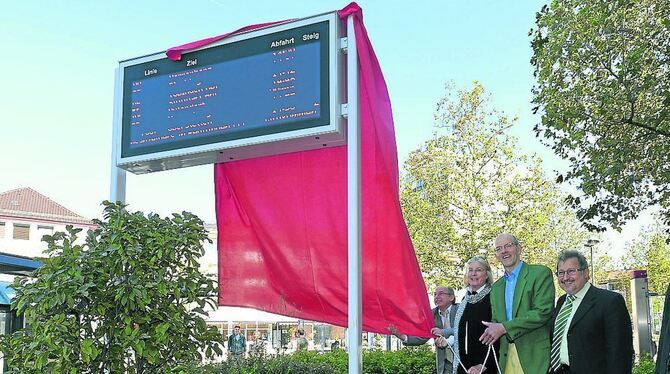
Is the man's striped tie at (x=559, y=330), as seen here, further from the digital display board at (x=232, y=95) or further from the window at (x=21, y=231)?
the window at (x=21, y=231)

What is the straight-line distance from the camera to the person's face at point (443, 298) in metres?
8.21

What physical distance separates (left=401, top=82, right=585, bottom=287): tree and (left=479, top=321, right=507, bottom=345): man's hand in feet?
64.3

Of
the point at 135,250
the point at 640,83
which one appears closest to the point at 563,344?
the point at 135,250

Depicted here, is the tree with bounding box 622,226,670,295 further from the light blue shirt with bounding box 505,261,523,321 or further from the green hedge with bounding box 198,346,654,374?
the light blue shirt with bounding box 505,261,523,321

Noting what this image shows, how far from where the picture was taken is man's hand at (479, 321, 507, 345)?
220 inches

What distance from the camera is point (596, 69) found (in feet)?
42.8

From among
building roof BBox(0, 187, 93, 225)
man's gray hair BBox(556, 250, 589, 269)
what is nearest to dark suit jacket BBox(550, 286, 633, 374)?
man's gray hair BBox(556, 250, 589, 269)

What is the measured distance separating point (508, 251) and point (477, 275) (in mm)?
499

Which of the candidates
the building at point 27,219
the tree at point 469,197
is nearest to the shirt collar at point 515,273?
the tree at point 469,197

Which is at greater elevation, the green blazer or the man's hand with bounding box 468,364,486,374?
the green blazer

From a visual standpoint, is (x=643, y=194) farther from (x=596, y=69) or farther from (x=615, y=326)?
(x=615, y=326)

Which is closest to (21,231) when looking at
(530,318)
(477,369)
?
(477,369)

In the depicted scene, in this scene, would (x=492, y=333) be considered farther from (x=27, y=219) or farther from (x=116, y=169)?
(x=27, y=219)

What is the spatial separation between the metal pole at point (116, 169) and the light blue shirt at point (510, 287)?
381 centimetres
